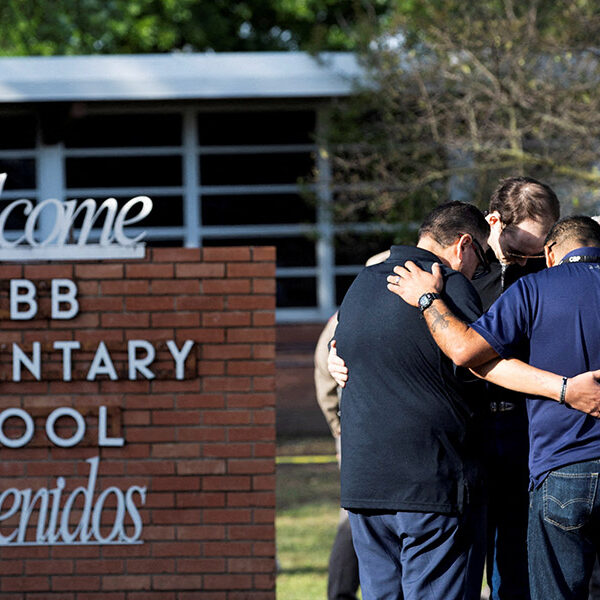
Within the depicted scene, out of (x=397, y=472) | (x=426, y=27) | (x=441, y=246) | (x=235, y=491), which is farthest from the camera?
(x=426, y=27)

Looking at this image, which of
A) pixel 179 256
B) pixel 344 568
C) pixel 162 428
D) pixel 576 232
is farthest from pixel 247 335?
pixel 576 232

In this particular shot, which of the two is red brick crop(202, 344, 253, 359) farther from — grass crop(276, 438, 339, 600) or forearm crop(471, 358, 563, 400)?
forearm crop(471, 358, 563, 400)

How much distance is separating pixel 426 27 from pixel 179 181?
390cm

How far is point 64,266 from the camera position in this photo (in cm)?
519

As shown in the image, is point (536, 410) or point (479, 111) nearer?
point (536, 410)

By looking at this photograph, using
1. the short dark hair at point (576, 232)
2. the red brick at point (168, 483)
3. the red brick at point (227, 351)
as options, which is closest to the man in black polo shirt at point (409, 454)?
the short dark hair at point (576, 232)

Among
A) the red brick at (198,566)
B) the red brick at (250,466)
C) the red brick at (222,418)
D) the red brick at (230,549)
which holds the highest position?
the red brick at (222,418)

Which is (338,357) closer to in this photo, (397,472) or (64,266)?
(397,472)

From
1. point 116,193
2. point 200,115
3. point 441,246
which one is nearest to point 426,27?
point 200,115

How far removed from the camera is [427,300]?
3.24 m

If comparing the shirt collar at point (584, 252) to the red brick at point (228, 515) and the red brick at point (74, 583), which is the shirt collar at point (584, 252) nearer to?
the red brick at point (228, 515)

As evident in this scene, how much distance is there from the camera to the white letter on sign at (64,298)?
17.0ft

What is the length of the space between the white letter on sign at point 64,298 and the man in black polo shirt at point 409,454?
7.12ft

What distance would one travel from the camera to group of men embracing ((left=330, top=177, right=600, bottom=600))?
3.26 meters
